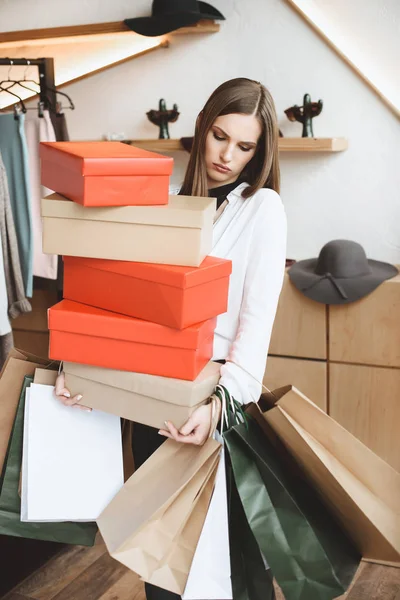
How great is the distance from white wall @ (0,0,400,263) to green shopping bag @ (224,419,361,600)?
1977 millimetres

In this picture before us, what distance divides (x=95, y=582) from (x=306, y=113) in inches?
75.4

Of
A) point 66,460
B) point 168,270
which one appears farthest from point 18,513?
point 168,270

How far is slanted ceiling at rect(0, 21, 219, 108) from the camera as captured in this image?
308 cm

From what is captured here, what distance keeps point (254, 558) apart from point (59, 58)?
288 cm

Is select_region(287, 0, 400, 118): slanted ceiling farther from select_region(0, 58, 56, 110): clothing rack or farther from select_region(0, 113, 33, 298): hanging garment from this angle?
select_region(0, 113, 33, 298): hanging garment

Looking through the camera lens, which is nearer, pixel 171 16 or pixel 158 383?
pixel 158 383

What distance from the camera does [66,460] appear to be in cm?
120

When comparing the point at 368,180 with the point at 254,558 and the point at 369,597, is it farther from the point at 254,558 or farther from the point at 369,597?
the point at 254,558

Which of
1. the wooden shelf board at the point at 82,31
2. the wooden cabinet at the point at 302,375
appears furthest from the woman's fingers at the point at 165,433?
the wooden shelf board at the point at 82,31

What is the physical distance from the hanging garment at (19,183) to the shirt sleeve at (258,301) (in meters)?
1.37

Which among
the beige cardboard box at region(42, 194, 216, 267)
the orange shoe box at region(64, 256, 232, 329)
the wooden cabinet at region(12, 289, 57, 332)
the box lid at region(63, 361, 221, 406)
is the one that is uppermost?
the beige cardboard box at region(42, 194, 216, 267)

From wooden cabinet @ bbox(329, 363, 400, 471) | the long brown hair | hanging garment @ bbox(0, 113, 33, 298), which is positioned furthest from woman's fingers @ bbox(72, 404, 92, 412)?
wooden cabinet @ bbox(329, 363, 400, 471)

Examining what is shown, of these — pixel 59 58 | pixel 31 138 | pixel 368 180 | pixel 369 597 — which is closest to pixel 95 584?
pixel 369 597

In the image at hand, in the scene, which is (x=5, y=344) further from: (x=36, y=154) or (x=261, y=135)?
(x=261, y=135)
